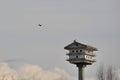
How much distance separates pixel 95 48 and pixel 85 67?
632 cm

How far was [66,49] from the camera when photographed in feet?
337

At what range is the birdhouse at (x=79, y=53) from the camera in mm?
99875

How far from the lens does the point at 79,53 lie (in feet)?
328

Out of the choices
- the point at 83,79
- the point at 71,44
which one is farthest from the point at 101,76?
the point at 71,44

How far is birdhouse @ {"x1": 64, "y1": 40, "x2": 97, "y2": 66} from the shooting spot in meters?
99.9

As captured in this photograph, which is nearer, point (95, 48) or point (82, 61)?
point (82, 61)

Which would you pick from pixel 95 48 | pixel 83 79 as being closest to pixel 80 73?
pixel 83 79

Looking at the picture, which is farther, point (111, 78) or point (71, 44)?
point (71, 44)

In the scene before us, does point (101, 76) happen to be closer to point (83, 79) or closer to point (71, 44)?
point (83, 79)

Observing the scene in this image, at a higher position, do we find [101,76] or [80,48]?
[80,48]

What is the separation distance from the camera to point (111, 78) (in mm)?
95812

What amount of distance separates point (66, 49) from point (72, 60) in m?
3.64

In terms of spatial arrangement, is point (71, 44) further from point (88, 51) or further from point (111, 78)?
point (111, 78)

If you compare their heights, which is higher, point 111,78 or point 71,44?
point 71,44
